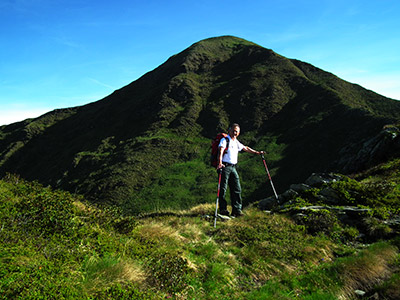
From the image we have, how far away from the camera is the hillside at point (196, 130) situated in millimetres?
49812

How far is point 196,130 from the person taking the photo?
2857 inches

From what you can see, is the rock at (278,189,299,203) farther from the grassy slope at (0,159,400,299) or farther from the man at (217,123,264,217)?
the grassy slope at (0,159,400,299)

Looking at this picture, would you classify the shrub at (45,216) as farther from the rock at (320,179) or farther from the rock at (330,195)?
the rock at (320,179)

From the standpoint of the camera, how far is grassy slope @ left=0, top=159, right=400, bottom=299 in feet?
12.2

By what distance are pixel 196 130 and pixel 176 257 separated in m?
67.8

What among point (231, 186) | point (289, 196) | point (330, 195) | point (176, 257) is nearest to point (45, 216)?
point (176, 257)

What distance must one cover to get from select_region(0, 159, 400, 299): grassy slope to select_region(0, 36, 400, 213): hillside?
30849mm

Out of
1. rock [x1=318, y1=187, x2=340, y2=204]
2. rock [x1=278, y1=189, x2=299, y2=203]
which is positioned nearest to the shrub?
rock [x1=278, y1=189, x2=299, y2=203]

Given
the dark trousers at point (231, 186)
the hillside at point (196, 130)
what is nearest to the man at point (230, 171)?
the dark trousers at point (231, 186)

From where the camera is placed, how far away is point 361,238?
23.9 ft

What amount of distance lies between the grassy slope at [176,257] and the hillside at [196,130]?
30.8 m

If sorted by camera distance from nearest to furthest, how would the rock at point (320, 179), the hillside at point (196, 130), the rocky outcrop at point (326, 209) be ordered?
the rocky outcrop at point (326, 209)
the rock at point (320, 179)
the hillside at point (196, 130)

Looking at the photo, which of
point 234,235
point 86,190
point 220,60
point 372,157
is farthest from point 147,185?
point 220,60

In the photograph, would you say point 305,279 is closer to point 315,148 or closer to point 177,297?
point 177,297
